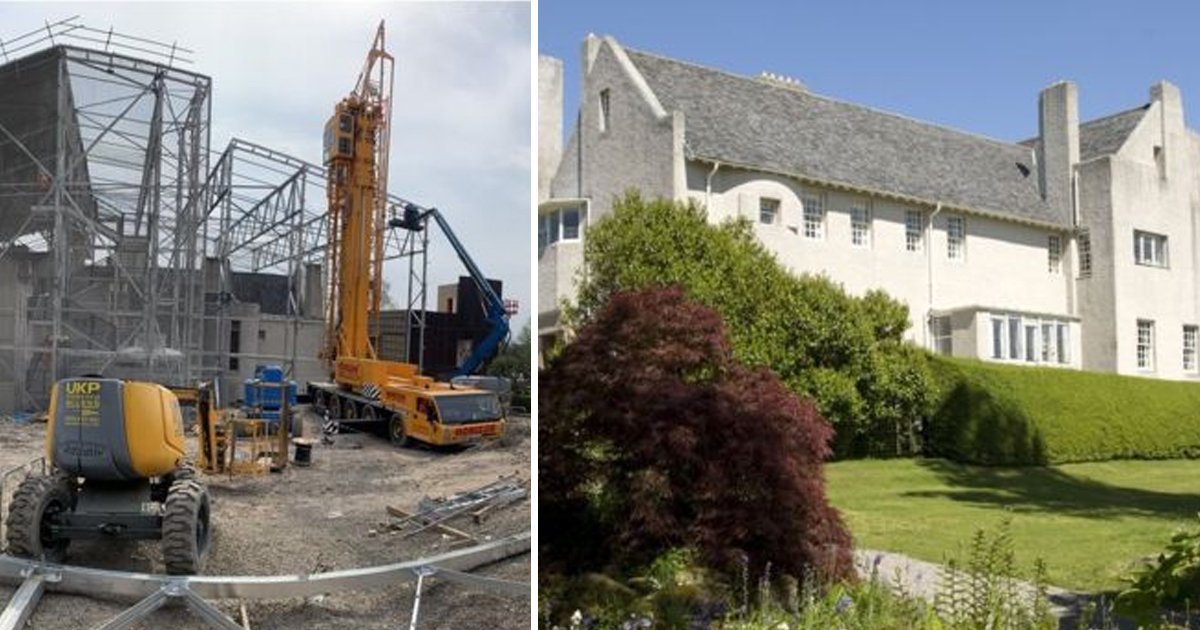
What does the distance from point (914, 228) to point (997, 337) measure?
2.42m

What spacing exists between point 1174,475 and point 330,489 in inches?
428

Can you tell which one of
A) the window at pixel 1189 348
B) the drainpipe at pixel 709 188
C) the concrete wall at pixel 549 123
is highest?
the concrete wall at pixel 549 123

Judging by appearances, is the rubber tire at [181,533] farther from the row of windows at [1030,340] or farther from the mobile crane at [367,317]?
the row of windows at [1030,340]

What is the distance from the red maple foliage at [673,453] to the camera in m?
5.71

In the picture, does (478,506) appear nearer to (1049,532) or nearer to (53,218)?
(1049,532)

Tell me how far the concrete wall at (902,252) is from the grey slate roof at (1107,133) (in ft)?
7.67

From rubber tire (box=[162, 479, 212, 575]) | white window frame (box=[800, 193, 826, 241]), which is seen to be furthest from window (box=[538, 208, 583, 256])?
rubber tire (box=[162, 479, 212, 575])

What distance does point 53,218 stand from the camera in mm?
14688

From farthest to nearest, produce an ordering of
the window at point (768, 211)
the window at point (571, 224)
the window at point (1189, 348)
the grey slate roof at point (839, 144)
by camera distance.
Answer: the window at point (1189, 348) → the grey slate roof at point (839, 144) → the window at point (768, 211) → the window at point (571, 224)

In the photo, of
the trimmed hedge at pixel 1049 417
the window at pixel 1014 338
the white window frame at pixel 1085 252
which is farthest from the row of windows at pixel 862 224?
the white window frame at pixel 1085 252

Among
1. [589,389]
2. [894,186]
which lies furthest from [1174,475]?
[589,389]

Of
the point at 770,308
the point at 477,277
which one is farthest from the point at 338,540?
the point at 770,308

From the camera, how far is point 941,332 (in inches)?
777

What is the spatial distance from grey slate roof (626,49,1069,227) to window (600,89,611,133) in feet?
2.38
